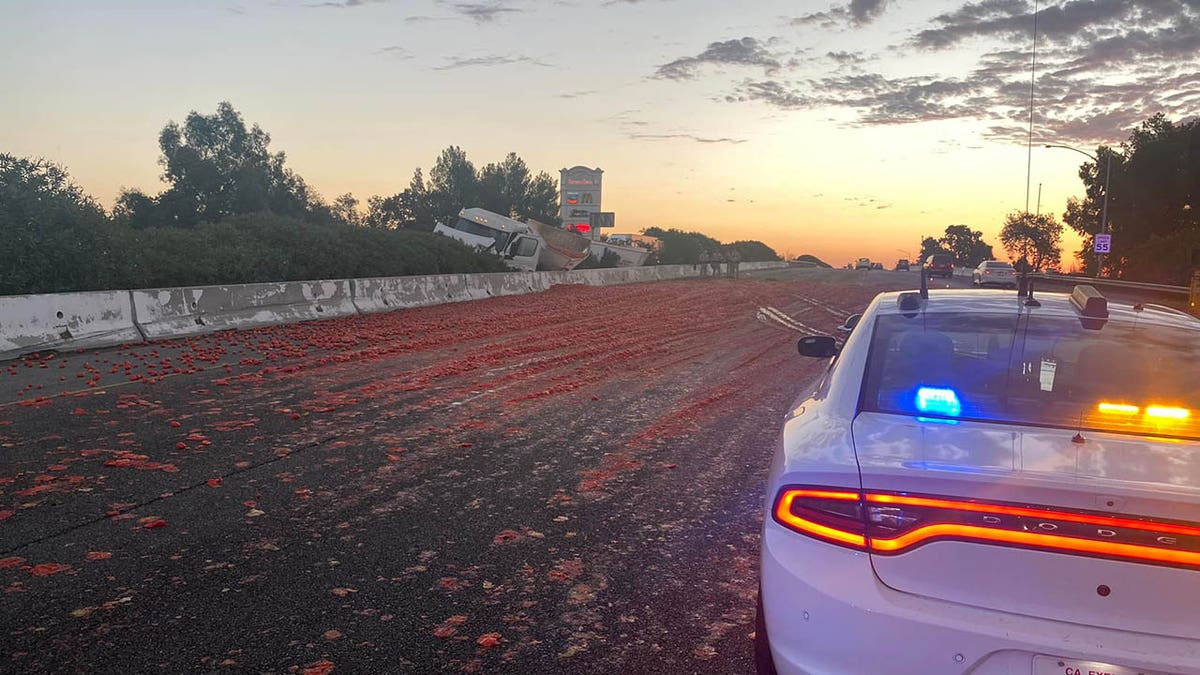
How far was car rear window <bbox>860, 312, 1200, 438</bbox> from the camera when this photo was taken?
302 centimetres

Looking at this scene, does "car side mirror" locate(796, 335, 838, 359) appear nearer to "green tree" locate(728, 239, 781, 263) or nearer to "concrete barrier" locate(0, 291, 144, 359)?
"concrete barrier" locate(0, 291, 144, 359)

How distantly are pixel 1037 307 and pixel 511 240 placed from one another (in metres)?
36.3

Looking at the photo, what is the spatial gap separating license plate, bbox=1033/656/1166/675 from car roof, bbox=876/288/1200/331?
1.99m

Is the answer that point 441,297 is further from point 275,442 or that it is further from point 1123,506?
point 1123,506

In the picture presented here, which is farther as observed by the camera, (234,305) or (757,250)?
(757,250)

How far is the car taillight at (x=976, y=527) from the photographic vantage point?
6.91ft

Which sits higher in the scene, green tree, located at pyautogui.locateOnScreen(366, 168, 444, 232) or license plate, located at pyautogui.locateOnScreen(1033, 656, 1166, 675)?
green tree, located at pyautogui.locateOnScreen(366, 168, 444, 232)

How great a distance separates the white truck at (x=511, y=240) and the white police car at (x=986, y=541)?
34.1 m

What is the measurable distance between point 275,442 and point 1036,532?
6226 millimetres

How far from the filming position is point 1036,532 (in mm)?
2193

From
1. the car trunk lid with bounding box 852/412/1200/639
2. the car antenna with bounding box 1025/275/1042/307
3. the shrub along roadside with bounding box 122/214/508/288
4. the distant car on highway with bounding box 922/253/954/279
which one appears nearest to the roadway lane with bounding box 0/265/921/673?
the car trunk lid with bounding box 852/412/1200/639

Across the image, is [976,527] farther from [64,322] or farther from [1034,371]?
[64,322]

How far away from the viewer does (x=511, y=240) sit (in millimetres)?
39156

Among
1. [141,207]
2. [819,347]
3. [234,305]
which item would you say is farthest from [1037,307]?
[141,207]
